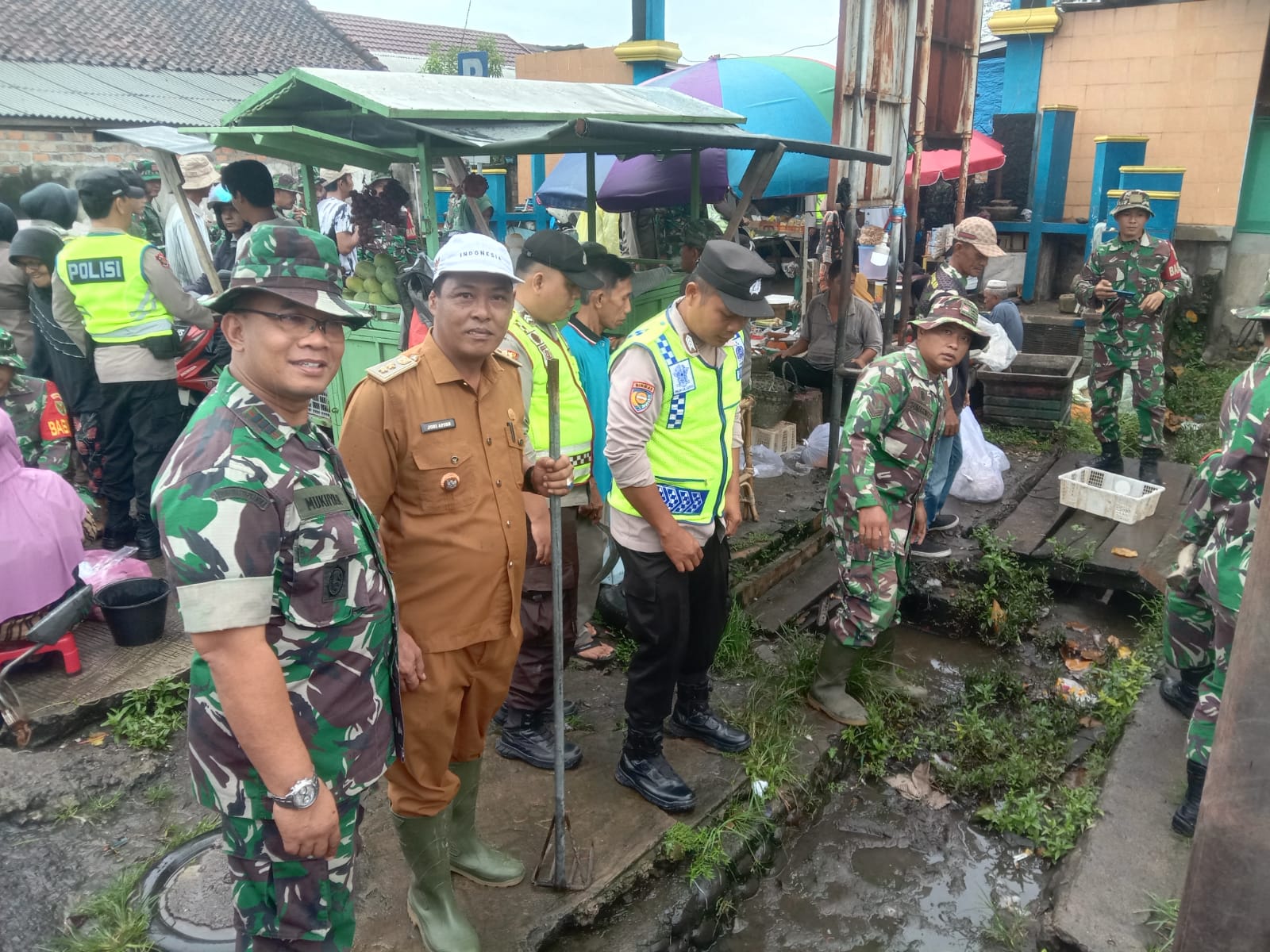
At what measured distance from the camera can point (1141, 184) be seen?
10.1m

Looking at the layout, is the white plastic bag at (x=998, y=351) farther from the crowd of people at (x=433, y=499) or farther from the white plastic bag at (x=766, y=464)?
the white plastic bag at (x=766, y=464)

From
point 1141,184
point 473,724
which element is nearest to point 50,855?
point 473,724

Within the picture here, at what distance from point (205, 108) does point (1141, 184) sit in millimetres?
14914

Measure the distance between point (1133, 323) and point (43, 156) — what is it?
46.4 feet

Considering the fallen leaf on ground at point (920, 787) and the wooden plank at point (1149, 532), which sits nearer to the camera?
the fallen leaf on ground at point (920, 787)

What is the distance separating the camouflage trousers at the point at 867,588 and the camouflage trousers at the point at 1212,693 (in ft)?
4.05

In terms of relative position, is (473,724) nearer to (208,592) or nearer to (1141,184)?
(208,592)

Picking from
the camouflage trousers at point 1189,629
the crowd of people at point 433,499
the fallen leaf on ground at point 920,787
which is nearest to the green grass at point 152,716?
the crowd of people at point 433,499

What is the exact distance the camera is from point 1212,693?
3.01 metres

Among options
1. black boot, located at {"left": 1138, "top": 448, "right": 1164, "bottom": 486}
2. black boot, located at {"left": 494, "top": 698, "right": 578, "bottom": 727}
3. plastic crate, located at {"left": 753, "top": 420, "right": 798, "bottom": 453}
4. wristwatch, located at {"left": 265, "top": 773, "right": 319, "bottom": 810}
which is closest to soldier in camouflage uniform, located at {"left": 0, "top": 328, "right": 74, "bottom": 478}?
black boot, located at {"left": 494, "top": 698, "right": 578, "bottom": 727}

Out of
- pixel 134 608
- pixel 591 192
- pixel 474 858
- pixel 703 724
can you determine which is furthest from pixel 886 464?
pixel 134 608

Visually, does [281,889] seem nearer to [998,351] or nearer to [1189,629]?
[1189,629]

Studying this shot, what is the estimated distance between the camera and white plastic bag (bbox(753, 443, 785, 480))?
22.6 ft

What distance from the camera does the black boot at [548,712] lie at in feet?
12.4
